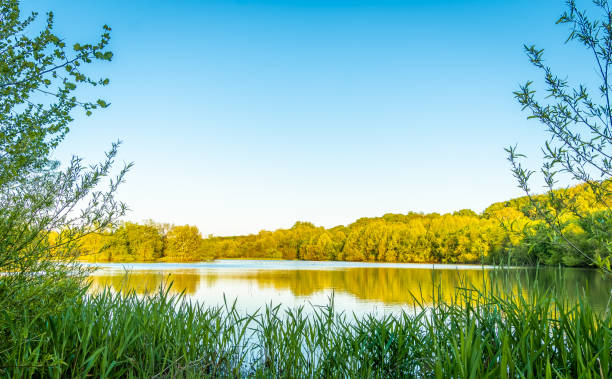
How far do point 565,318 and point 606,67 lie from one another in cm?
202

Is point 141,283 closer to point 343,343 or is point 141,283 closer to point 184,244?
point 343,343

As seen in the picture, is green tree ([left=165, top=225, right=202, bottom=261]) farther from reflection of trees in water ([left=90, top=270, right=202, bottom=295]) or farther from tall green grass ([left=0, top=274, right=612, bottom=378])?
tall green grass ([left=0, top=274, right=612, bottom=378])

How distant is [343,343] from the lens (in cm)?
410

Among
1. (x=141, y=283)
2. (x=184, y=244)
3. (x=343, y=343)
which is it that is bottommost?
(x=343, y=343)

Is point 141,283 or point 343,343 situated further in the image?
point 141,283

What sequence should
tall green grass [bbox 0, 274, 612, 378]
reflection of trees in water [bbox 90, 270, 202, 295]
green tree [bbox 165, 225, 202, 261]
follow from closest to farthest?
tall green grass [bbox 0, 274, 612, 378] < reflection of trees in water [bbox 90, 270, 202, 295] < green tree [bbox 165, 225, 202, 261]

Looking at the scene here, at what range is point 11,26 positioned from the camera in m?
3.07

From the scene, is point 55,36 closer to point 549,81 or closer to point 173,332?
point 173,332

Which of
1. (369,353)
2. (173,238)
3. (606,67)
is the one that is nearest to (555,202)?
(606,67)

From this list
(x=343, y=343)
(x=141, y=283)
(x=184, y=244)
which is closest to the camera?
(x=343, y=343)

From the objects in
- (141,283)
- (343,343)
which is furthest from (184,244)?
(343,343)

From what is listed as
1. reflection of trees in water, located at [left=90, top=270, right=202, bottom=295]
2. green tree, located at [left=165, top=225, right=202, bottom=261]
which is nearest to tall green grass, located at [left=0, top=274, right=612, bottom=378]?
reflection of trees in water, located at [left=90, top=270, right=202, bottom=295]

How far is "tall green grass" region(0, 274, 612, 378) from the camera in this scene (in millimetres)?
2793

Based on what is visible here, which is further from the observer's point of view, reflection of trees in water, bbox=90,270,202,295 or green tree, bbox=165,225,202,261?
green tree, bbox=165,225,202,261
